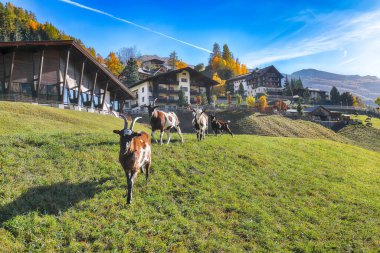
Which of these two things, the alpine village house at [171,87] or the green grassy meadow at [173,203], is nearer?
the green grassy meadow at [173,203]

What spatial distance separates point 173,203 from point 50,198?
180 inches

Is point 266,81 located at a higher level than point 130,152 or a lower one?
higher

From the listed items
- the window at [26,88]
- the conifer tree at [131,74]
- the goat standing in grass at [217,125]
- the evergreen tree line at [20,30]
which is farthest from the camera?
the evergreen tree line at [20,30]

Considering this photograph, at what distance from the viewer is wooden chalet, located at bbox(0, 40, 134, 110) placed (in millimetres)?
37625

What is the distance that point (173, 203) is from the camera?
35.0 feet

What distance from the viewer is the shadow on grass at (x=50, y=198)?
8291 mm

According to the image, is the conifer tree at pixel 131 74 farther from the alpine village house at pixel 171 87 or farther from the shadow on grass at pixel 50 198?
the shadow on grass at pixel 50 198

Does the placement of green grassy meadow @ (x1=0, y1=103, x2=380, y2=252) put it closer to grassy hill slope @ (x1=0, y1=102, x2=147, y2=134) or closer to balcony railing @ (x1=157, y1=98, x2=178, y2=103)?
grassy hill slope @ (x1=0, y1=102, x2=147, y2=134)

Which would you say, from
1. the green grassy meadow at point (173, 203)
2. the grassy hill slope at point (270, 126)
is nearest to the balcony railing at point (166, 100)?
the grassy hill slope at point (270, 126)

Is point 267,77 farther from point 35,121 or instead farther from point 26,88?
point 35,121

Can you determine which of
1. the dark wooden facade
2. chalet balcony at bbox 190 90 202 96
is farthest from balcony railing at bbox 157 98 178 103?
the dark wooden facade

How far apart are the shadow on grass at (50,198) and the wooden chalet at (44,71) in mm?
33057

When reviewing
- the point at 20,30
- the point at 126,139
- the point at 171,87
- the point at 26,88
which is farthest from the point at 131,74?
the point at 126,139

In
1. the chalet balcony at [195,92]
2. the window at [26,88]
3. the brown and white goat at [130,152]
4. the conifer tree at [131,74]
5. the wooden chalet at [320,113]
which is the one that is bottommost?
the brown and white goat at [130,152]
